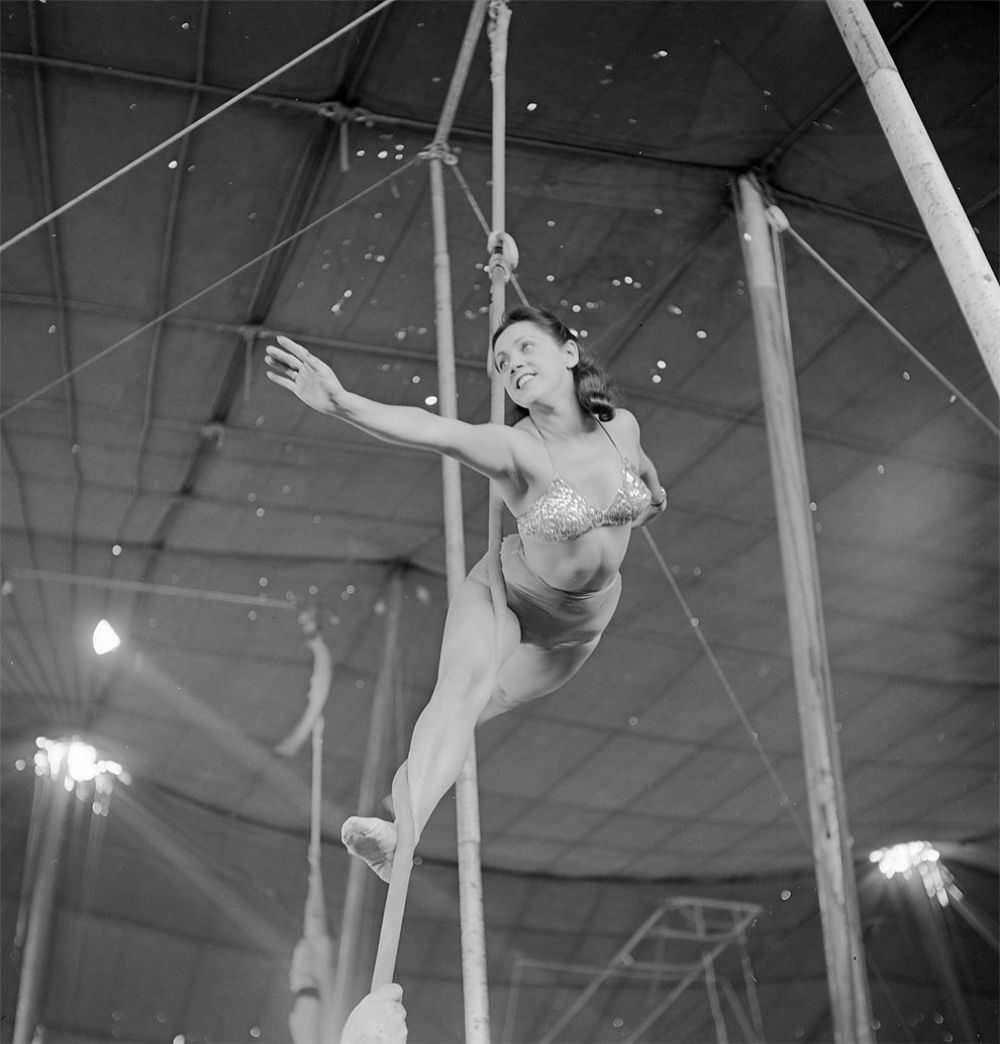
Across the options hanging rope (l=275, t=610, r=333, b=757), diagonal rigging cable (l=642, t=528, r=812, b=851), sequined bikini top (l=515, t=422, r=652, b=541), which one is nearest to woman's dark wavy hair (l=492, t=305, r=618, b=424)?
sequined bikini top (l=515, t=422, r=652, b=541)

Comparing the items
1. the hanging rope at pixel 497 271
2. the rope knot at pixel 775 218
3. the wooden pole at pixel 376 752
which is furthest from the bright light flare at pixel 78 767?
the hanging rope at pixel 497 271

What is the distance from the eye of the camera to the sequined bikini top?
2.69m

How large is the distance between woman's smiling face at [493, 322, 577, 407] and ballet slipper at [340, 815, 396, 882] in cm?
91

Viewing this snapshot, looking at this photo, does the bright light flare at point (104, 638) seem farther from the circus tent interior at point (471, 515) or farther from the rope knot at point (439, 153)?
the rope knot at point (439, 153)

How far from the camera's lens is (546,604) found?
279 cm

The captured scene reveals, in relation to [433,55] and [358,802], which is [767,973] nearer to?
[358,802]

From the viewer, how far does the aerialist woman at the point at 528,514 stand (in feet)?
8.22

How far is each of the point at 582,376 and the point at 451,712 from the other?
765 millimetres

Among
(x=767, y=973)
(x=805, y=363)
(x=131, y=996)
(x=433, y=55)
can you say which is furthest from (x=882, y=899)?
(x=433, y=55)

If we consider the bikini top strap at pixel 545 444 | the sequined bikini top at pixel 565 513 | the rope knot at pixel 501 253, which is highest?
the rope knot at pixel 501 253

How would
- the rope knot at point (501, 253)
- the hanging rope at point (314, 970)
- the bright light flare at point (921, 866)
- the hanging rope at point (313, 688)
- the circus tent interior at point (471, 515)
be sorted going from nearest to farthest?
the rope knot at point (501, 253)
the circus tent interior at point (471, 515)
the hanging rope at point (313, 688)
the hanging rope at point (314, 970)
the bright light flare at point (921, 866)

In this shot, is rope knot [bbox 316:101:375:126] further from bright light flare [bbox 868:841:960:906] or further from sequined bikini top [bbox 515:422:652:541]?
bright light flare [bbox 868:841:960:906]

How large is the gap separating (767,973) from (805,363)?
10407mm

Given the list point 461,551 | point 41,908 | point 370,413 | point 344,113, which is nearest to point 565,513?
point 370,413
